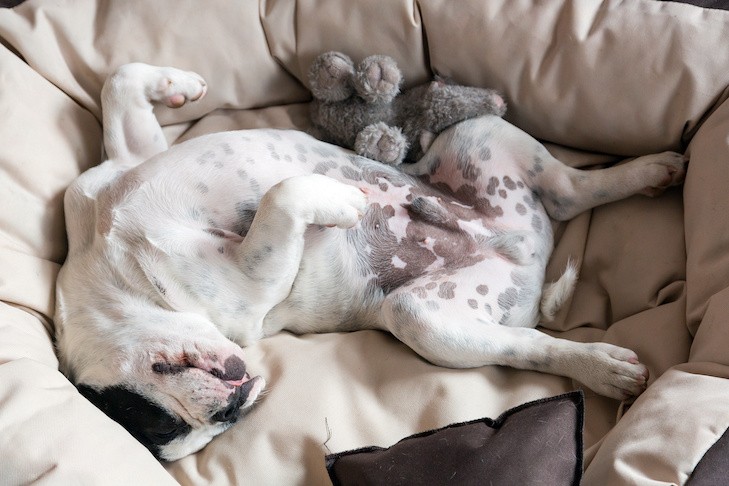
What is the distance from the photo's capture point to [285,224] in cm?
166

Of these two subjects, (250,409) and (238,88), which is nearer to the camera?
(250,409)

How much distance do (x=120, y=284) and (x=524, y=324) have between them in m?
1.04

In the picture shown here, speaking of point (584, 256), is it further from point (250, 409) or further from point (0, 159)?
point (0, 159)

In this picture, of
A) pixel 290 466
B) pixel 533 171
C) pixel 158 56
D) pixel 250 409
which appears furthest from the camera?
pixel 158 56

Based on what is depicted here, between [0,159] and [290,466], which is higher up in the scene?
[0,159]

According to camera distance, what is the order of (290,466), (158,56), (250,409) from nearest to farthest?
(290,466)
(250,409)
(158,56)

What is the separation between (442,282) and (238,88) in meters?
0.90

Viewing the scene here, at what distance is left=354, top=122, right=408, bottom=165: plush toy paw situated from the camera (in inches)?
79.4

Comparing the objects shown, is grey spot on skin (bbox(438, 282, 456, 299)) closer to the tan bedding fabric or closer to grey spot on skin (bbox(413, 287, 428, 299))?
grey spot on skin (bbox(413, 287, 428, 299))

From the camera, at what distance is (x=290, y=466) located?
1563 mm

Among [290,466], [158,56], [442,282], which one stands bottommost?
[290,466]

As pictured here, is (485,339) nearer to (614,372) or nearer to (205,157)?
(614,372)

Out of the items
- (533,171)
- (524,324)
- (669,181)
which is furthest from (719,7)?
(524,324)

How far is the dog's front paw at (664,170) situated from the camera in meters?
1.86
